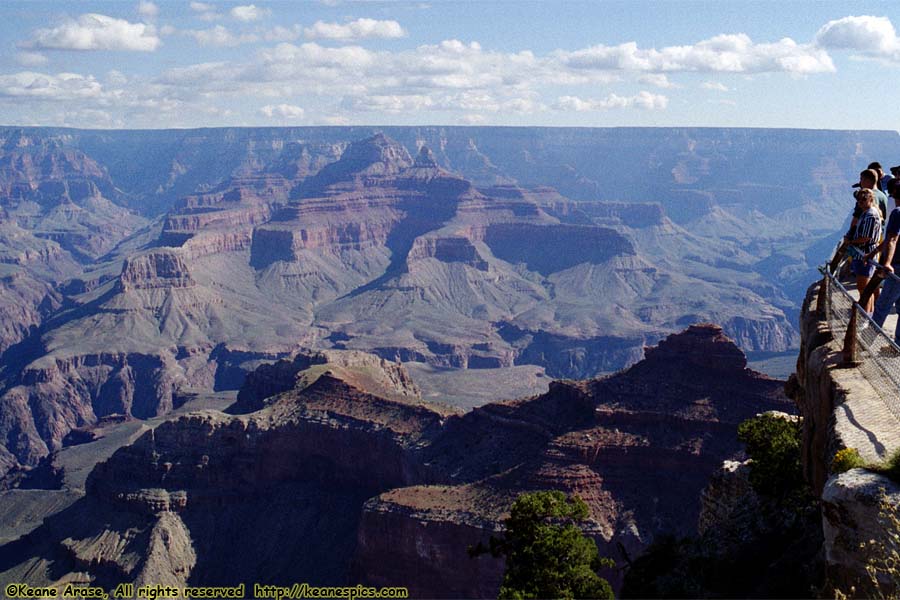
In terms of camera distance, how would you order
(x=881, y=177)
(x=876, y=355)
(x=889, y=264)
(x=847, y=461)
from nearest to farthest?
1. (x=847, y=461)
2. (x=876, y=355)
3. (x=889, y=264)
4. (x=881, y=177)

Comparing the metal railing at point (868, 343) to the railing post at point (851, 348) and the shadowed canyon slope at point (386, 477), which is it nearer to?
the railing post at point (851, 348)

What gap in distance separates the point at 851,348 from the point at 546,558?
41.9 ft

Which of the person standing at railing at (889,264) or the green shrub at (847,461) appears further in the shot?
the person standing at railing at (889,264)

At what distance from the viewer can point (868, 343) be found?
21266 millimetres

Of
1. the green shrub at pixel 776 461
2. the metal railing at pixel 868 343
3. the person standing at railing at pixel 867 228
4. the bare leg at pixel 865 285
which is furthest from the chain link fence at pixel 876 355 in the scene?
the green shrub at pixel 776 461

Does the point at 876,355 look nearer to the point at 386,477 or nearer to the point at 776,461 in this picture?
the point at 776,461

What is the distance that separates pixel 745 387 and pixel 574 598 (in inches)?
1797

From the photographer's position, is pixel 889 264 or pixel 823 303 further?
pixel 823 303

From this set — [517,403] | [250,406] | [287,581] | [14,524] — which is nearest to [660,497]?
[517,403]

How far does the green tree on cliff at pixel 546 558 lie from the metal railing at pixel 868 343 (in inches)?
439

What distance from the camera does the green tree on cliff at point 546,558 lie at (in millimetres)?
29094

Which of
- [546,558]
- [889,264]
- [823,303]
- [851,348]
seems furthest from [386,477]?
[851,348]

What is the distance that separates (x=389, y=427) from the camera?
8338 cm

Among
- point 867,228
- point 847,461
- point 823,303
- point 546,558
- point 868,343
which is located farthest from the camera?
point 546,558
